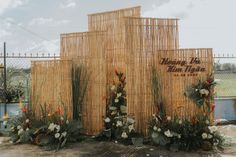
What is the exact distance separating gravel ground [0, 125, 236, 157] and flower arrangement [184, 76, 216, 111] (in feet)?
3.13

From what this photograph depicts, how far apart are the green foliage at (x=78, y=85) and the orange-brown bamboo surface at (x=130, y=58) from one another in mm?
116

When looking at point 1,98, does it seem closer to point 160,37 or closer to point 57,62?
point 57,62

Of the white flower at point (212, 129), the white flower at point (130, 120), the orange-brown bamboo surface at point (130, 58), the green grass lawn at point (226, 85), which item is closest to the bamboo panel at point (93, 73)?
the orange-brown bamboo surface at point (130, 58)

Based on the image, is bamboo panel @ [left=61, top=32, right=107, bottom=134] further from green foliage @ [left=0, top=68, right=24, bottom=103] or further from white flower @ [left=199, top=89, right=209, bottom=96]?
green foliage @ [left=0, top=68, right=24, bottom=103]

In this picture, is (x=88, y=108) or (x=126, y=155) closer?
(x=126, y=155)

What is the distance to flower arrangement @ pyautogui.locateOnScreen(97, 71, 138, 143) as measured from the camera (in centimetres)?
608

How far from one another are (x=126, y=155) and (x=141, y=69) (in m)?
1.84

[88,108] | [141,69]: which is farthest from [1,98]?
[141,69]

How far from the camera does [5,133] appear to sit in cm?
727

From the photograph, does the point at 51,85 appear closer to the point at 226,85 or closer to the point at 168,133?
the point at 168,133

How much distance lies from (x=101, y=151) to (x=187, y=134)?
170 centimetres

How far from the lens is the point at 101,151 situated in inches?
223

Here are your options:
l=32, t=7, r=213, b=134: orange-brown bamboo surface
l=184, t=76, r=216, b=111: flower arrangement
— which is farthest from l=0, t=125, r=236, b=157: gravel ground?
l=184, t=76, r=216, b=111: flower arrangement

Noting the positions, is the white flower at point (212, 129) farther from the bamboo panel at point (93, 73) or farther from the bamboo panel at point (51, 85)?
the bamboo panel at point (51, 85)
